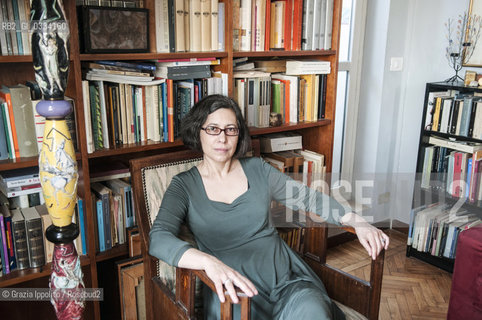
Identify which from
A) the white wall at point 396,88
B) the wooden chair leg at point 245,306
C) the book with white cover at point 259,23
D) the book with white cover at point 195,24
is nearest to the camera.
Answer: the wooden chair leg at point 245,306

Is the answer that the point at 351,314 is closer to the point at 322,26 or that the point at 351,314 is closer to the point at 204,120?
the point at 204,120

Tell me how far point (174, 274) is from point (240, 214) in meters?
0.34

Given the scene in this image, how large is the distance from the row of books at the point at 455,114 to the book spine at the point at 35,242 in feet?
7.79

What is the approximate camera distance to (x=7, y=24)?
5.27 feet

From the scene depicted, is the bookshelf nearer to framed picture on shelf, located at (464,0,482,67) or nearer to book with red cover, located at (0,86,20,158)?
framed picture on shelf, located at (464,0,482,67)

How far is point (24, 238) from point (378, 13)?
2580 mm

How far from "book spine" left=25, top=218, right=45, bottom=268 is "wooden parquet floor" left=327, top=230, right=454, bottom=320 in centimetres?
172

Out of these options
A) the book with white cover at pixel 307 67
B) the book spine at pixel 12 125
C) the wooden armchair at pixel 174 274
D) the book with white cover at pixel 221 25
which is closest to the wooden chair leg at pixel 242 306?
the wooden armchair at pixel 174 274

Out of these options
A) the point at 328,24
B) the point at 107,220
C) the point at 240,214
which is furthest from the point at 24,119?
the point at 328,24

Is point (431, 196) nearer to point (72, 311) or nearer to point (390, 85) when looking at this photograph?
point (390, 85)

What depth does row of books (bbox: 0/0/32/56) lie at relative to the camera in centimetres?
160

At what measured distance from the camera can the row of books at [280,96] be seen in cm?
226

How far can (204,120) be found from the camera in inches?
68.6

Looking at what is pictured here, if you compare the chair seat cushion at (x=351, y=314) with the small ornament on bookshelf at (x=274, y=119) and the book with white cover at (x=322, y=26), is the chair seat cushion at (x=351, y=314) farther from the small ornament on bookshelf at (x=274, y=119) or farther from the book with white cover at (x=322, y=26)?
the book with white cover at (x=322, y=26)
